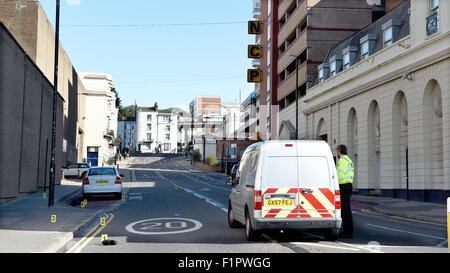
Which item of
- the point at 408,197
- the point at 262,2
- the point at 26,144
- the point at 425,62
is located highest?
the point at 262,2

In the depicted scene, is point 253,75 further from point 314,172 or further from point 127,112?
point 127,112

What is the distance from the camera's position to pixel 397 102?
93.1ft

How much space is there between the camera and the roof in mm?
29016

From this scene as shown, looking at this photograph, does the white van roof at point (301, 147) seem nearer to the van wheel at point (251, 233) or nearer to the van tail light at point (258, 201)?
the van tail light at point (258, 201)

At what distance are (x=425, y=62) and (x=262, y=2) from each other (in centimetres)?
4376

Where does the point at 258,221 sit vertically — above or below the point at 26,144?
below

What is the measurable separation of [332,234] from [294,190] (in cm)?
122

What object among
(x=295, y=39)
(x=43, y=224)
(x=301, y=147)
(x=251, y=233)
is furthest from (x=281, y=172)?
(x=295, y=39)

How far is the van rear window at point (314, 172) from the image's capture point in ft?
33.1

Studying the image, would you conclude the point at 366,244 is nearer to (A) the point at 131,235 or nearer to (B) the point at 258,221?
(B) the point at 258,221
